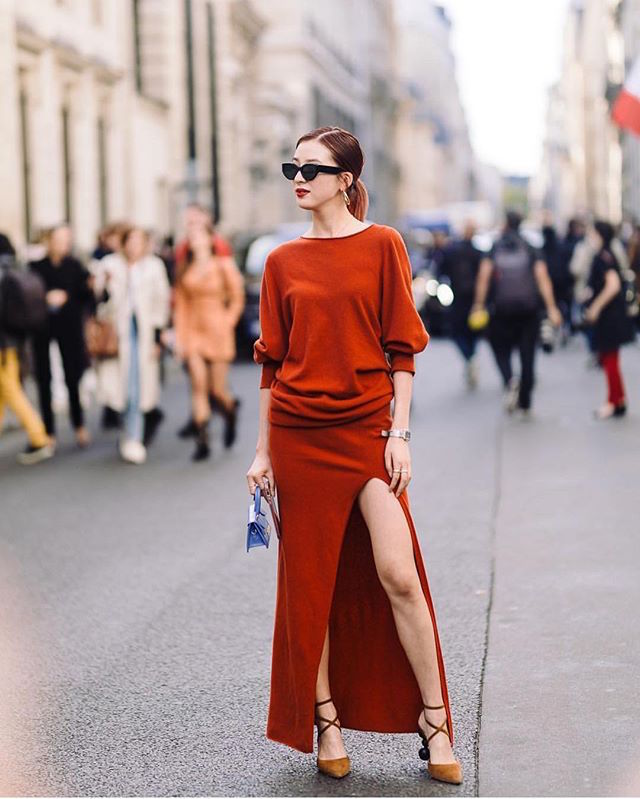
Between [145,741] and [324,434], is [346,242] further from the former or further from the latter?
[145,741]

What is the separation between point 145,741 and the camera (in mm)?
5051

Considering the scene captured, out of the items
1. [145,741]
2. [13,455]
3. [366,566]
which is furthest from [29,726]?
[13,455]

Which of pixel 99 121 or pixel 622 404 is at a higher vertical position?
pixel 99 121

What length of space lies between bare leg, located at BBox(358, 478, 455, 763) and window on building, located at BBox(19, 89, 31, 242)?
1993 centimetres

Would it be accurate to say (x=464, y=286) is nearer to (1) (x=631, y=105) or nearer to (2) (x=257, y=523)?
(1) (x=631, y=105)

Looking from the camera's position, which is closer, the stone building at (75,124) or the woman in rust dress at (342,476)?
the woman in rust dress at (342,476)

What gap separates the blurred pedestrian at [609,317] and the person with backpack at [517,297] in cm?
37

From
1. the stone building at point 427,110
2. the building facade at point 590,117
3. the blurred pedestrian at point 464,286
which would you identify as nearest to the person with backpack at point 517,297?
the blurred pedestrian at point 464,286

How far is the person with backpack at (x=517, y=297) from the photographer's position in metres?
14.6

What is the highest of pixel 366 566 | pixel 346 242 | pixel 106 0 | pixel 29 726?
pixel 106 0

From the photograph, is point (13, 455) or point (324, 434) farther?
point (13, 455)

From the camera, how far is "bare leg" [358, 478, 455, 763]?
444 cm

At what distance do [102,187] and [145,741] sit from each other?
24.9 m

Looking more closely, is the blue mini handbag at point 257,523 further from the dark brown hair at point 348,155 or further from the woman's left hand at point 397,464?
the dark brown hair at point 348,155
